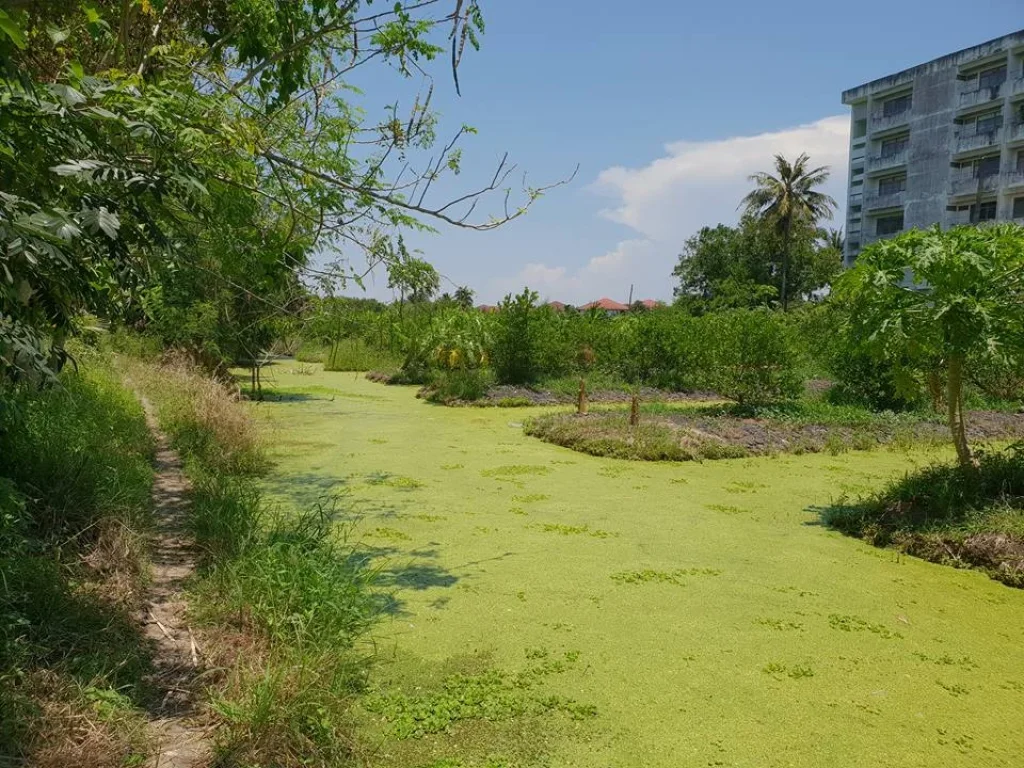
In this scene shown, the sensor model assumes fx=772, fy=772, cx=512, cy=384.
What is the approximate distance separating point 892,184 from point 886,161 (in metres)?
0.89

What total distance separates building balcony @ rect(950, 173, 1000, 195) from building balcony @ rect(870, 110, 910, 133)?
3.19 metres

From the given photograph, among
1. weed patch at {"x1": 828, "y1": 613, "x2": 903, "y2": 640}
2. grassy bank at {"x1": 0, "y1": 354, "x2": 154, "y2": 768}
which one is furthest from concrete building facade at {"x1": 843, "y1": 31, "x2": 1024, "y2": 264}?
grassy bank at {"x1": 0, "y1": 354, "x2": 154, "y2": 768}

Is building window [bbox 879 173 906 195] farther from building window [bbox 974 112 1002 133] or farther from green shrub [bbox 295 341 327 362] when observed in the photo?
green shrub [bbox 295 341 327 362]

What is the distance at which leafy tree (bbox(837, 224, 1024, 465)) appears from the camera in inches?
184

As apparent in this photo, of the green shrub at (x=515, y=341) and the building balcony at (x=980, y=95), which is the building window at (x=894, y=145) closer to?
the building balcony at (x=980, y=95)

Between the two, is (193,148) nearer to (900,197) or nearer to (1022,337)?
(1022,337)

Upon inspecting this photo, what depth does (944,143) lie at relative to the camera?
1019 inches

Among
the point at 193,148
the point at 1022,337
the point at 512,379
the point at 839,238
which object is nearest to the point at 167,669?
the point at 193,148

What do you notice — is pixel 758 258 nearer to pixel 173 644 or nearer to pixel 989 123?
pixel 989 123

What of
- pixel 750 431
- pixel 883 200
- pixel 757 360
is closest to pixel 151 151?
pixel 750 431

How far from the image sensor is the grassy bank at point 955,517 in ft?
14.1

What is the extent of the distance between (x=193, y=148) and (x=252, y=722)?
1.87m

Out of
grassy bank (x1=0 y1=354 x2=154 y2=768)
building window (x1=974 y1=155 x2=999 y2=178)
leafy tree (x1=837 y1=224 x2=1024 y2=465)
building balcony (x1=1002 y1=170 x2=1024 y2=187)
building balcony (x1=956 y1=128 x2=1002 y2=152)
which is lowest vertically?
grassy bank (x1=0 y1=354 x2=154 y2=768)

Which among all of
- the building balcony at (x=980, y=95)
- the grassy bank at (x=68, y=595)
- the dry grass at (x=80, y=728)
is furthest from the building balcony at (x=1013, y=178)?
the dry grass at (x=80, y=728)
